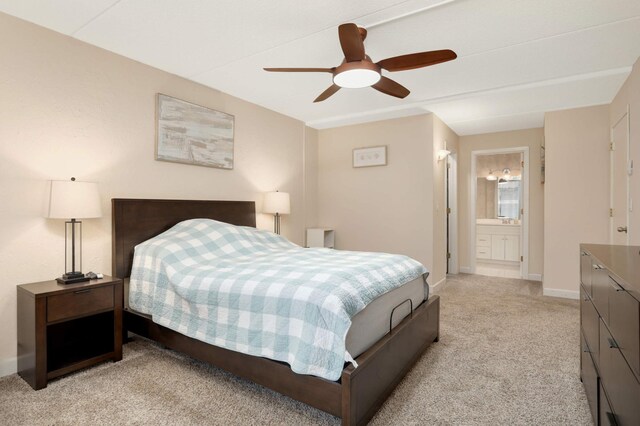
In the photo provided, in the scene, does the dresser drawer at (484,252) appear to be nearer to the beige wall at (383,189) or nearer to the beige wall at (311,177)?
the beige wall at (383,189)

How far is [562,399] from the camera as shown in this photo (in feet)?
6.53

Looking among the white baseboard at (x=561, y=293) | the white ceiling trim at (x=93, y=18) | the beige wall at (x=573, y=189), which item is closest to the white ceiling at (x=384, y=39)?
the white ceiling trim at (x=93, y=18)

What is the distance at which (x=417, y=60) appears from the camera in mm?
2225

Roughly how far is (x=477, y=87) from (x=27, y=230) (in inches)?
163

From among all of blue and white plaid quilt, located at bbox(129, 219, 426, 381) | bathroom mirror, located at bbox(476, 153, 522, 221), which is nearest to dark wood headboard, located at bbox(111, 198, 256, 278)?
blue and white plaid quilt, located at bbox(129, 219, 426, 381)

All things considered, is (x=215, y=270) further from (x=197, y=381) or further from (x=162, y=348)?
(x=162, y=348)

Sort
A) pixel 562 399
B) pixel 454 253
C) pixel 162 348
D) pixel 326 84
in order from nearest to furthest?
pixel 562 399 < pixel 162 348 < pixel 326 84 < pixel 454 253

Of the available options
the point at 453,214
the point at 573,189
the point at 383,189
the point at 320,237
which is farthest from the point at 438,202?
the point at 320,237

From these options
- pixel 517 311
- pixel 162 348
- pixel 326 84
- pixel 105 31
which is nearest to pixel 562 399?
pixel 517 311

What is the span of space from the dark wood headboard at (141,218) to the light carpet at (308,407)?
74 cm

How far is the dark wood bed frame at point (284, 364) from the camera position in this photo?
1.63m

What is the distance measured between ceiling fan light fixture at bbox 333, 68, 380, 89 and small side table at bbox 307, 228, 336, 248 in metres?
2.66

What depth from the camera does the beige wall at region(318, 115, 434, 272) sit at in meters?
4.49

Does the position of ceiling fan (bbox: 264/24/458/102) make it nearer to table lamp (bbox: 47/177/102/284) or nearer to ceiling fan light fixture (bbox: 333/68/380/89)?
ceiling fan light fixture (bbox: 333/68/380/89)
